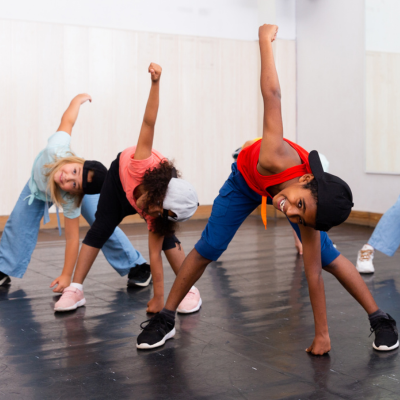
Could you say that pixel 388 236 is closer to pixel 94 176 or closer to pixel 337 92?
pixel 94 176

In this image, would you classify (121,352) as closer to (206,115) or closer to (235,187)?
(235,187)

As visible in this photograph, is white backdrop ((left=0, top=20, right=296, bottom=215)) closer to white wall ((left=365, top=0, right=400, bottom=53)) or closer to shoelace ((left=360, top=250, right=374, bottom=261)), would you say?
white wall ((left=365, top=0, right=400, bottom=53))

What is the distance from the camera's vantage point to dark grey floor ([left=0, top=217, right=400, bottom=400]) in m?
1.52

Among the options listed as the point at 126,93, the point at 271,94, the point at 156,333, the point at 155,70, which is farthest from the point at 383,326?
the point at 126,93

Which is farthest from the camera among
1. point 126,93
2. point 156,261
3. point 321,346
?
point 126,93

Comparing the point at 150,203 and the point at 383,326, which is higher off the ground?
the point at 150,203

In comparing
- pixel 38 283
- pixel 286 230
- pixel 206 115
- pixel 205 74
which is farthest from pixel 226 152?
pixel 38 283

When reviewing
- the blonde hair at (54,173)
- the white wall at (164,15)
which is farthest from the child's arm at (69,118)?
the white wall at (164,15)

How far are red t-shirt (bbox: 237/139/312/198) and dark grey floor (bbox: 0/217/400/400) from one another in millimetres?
547

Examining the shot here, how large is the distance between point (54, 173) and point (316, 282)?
130cm

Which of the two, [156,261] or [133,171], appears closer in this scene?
[133,171]

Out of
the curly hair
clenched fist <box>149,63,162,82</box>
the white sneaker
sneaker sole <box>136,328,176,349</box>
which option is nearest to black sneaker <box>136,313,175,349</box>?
sneaker sole <box>136,328,176,349</box>

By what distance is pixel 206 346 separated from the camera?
1.87 meters

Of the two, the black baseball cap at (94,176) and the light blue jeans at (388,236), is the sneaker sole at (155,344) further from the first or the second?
the light blue jeans at (388,236)
